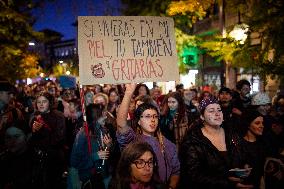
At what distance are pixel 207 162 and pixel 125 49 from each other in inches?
77.4

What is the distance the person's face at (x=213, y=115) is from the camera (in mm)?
4703

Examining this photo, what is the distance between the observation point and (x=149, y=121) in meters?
4.67

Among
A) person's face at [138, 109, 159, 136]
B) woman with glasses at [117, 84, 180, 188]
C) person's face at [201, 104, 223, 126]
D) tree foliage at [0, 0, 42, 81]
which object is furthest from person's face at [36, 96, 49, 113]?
tree foliage at [0, 0, 42, 81]

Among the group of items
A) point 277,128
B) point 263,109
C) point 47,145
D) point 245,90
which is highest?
point 245,90

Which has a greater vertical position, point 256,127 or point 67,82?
point 67,82

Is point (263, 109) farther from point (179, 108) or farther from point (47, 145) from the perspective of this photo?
point (47, 145)

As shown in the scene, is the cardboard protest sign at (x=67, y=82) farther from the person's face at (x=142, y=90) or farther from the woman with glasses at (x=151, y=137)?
the woman with glasses at (x=151, y=137)

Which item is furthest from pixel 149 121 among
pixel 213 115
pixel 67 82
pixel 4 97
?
pixel 67 82

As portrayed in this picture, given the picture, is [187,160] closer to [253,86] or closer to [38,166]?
[38,166]

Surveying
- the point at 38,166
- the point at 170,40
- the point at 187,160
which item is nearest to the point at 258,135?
the point at 187,160

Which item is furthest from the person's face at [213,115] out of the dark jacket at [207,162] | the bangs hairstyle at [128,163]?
the bangs hairstyle at [128,163]

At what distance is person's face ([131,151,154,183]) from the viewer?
351 cm

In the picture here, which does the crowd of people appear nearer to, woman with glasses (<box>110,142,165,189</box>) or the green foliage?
woman with glasses (<box>110,142,165,189</box>)

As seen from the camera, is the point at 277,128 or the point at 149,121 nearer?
the point at 149,121
